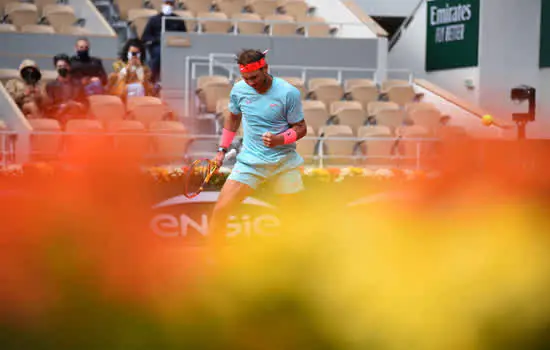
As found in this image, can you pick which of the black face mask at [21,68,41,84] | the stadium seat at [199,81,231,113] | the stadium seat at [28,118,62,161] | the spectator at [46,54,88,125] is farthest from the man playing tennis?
the stadium seat at [199,81,231,113]

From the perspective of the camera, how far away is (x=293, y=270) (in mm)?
6582

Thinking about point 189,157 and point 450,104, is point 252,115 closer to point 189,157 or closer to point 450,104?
point 189,157

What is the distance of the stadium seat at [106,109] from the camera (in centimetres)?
1188

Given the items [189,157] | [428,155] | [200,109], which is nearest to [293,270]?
[189,157]

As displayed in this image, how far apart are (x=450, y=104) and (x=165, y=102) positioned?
4.60 metres

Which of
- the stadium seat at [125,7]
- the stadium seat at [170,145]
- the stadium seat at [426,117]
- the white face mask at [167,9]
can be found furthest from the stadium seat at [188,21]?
the stadium seat at [170,145]

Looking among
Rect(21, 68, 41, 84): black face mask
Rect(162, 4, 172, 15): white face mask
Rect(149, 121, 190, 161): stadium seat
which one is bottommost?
Rect(149, 121, 190, 161): stadium seat

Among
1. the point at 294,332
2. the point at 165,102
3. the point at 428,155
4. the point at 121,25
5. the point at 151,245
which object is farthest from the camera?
the point at 121,25

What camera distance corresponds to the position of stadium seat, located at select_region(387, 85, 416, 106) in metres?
14.7

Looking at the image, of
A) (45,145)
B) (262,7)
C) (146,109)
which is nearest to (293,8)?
(262,7)

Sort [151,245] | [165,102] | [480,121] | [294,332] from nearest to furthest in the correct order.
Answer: [294,332], [151,245], [165,102], [480,121]

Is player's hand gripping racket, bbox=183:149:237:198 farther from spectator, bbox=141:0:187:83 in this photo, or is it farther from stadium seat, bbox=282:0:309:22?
stadium seat, bbox=282:0:309:22

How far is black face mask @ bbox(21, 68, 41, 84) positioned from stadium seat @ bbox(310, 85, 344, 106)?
423 centimetres

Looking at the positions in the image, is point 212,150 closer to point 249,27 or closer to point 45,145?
point 45,145
